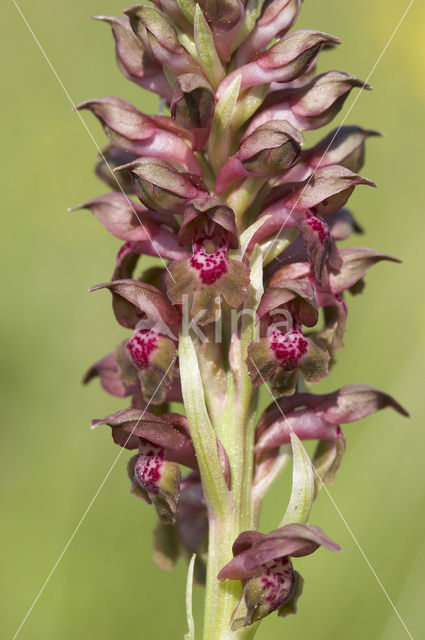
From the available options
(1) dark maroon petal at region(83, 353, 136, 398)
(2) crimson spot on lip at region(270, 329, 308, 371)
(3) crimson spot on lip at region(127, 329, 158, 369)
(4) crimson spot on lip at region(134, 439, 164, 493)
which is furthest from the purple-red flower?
(1) dark maroon petal at region(83, 353, 136, 398)

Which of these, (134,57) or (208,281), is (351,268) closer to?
(208,281)

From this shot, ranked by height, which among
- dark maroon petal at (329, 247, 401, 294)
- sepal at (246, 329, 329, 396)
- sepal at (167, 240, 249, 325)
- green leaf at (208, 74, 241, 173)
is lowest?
A: sepal at (246, 329, 329, 396)

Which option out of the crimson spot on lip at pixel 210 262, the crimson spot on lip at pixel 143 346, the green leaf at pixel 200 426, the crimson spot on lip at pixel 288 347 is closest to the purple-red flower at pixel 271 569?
the green leaf at pixel 200 426

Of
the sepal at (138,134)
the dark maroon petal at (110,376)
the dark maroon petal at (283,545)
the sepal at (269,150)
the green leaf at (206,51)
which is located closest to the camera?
the dark maroon petal at (283,545)

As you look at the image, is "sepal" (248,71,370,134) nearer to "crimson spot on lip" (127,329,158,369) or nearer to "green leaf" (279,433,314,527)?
"crimson spot on lip" (127,329,158,369)

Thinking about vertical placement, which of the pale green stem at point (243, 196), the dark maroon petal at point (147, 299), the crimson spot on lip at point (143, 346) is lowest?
the crimson spot on lip at point (143, 346)

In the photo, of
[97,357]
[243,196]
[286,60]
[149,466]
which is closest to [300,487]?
[149,466]

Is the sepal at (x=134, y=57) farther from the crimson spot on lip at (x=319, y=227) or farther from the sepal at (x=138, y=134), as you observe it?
the crimson spot on lip at (x=319, y=227)
